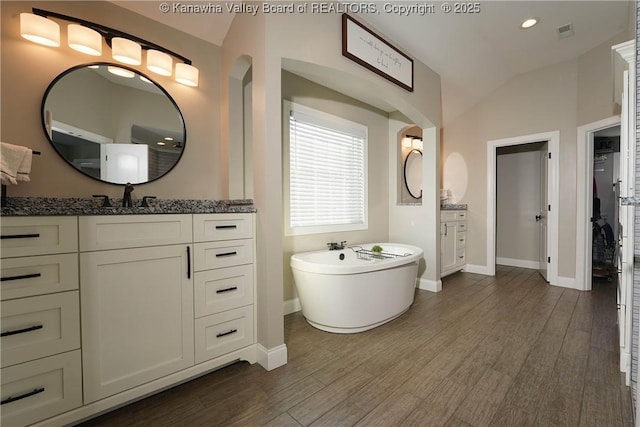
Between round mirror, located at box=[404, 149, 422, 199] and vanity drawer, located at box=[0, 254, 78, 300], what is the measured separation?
392 cm

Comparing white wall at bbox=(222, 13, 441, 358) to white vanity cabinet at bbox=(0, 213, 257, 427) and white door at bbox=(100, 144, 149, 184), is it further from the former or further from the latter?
white door at bbox=(100, 144, 149, 184)

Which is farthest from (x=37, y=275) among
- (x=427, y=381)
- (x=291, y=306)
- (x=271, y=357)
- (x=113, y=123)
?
(x=427, y=381)

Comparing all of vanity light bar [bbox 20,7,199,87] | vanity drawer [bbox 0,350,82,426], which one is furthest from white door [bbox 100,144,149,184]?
vanity drawer [bbox 0,350,82,426]

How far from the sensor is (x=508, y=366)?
1779mm

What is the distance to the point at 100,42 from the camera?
5.59 feet

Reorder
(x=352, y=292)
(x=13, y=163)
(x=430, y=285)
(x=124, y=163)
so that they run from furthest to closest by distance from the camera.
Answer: (x=430, y=285), (x=352, y=292), (x=124, y=163), (x=13, y=163)

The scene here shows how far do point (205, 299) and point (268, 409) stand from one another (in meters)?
0.71

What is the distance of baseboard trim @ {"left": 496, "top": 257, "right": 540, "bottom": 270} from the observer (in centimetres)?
459

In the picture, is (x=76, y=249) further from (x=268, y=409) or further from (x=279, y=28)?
(x=279, y=28)

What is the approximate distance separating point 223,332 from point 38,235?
106 cm

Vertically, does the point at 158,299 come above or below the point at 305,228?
below

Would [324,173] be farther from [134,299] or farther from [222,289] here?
[134,299]

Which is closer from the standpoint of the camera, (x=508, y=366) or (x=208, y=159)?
(x=508, y=366)

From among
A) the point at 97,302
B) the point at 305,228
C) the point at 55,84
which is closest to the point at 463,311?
the point at 305,228
